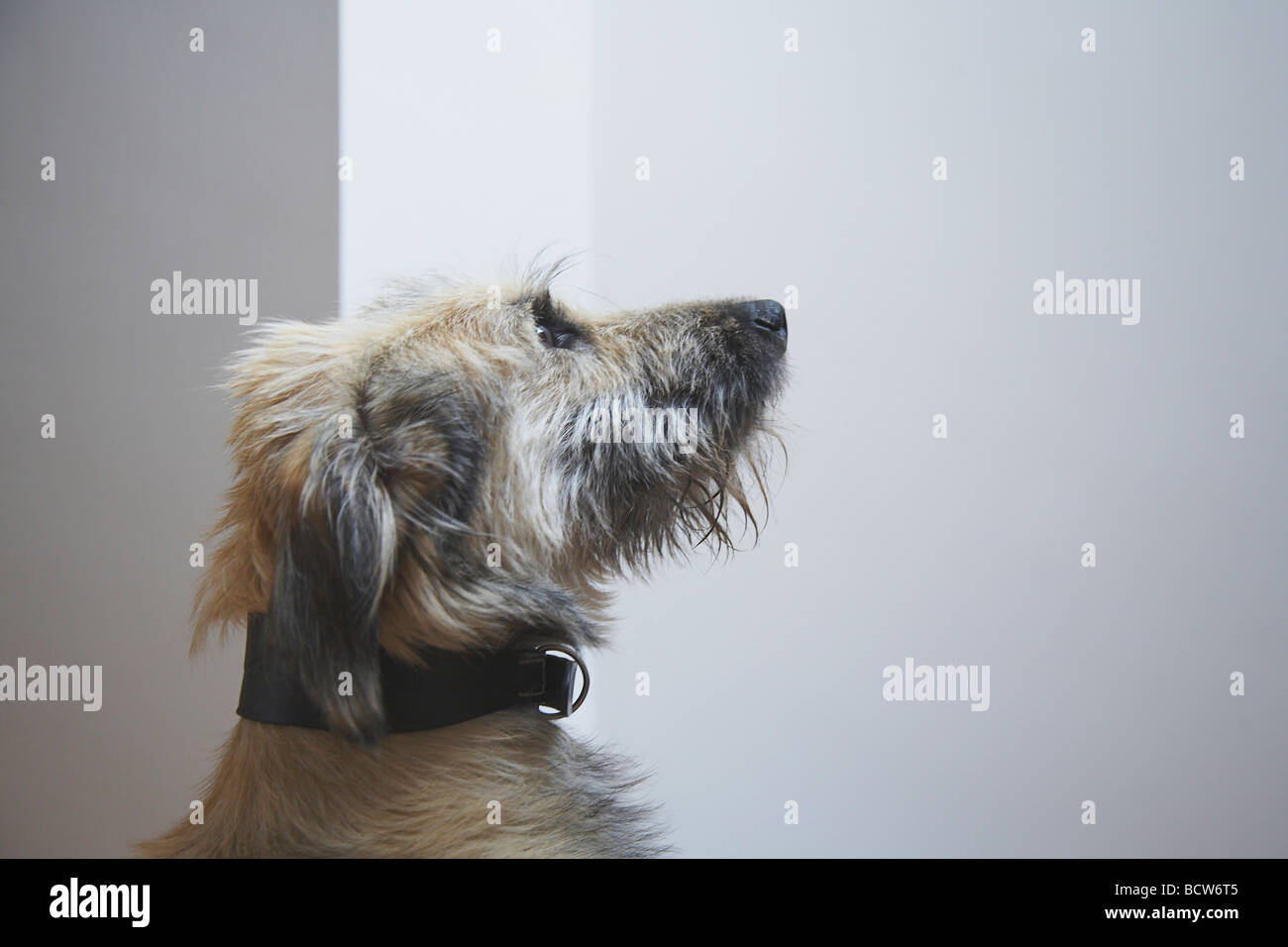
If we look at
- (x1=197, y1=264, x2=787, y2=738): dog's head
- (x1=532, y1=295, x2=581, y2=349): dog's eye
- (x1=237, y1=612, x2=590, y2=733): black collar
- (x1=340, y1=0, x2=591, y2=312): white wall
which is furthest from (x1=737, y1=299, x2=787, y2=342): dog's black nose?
(x1=237, y1=612, x2=590, y2=733): black collar

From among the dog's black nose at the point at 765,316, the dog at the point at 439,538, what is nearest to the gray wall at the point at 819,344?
the dog's black nose at the point at 765,316

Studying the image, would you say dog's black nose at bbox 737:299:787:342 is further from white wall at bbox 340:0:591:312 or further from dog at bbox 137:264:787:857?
white wall at bbox 340:0:591:312

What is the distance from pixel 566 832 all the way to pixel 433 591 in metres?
0.34

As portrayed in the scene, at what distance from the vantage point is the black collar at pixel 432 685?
1074mm

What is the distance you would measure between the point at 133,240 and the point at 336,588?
3.39 ft

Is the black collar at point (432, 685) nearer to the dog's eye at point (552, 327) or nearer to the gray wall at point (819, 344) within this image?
the dog's eye at point (552, 327)

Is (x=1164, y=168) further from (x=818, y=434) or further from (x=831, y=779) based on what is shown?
(x=831, y=779)

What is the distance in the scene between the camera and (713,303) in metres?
1.43

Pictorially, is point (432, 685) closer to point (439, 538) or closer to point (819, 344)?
point (439, 538)

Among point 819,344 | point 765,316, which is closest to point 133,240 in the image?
point 765,316

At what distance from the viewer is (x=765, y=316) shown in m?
1.39

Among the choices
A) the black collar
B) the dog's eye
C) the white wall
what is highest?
the white wall

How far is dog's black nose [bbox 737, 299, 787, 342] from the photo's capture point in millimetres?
1382
